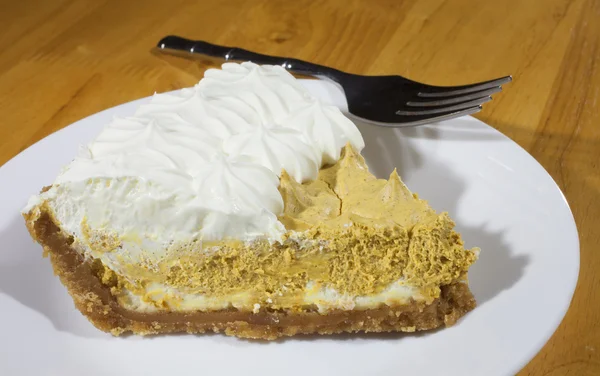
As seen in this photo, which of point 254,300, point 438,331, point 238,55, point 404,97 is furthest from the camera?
point 238,55

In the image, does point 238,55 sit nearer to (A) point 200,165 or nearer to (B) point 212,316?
(A) point 200,165

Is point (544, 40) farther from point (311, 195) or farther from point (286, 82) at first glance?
point (311, 195)

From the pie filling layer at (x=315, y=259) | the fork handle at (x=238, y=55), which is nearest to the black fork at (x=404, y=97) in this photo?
the fork handle at (x=238, y=55)

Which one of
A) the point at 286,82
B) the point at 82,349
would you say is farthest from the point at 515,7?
the point at 82,349

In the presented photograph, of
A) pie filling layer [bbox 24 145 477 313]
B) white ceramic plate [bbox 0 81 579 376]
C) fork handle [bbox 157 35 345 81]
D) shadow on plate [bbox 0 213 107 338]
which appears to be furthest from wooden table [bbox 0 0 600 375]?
pie filling layer [bbox 24 145 477 313]

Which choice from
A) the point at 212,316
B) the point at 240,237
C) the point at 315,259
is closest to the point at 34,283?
the point at 212,316

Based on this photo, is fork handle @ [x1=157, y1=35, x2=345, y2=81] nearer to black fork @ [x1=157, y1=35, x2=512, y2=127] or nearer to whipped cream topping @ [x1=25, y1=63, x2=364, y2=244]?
black fork @ [x1=157, y1=35, x2=512, y2=127]

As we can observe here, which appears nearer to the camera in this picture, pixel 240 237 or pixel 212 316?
pixel 240 237
